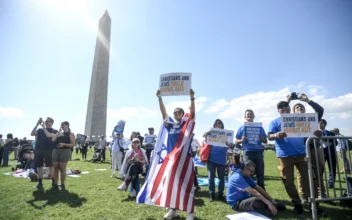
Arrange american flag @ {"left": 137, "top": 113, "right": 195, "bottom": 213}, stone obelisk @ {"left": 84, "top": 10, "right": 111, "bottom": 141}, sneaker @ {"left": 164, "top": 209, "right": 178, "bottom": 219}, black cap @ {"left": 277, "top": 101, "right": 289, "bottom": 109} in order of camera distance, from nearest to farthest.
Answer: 1. american flag @ {"left": 137, "top": 113, "right": 195, "bottom": 213}
2. sneaker @ {"left": 164, "top": 209, "right": 178, "bottom": 219}
3. black cap @ {"left": 277, "top": 101, "right": 289, "bottom": 109}
4. stone obelisk @ {"left": 84, "top": 10, "right": 111, "bottom": 141}

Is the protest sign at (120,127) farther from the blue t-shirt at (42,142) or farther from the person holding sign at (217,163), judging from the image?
the person holding sign at (217,163)

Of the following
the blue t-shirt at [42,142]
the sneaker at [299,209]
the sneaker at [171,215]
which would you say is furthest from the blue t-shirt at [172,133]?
the blue t-shirt at [42,142]

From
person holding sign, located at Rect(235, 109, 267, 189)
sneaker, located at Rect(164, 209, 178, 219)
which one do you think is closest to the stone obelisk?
person holding sign, located at Rect(235, 109, 267, 189)

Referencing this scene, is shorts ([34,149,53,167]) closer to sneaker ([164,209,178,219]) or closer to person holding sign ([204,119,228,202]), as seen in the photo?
sneaker ([164,209,178,219])

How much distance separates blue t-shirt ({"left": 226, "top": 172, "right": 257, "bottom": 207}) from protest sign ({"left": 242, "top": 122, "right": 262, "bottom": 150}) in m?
1.06

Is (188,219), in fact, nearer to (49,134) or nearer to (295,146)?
(295,146)

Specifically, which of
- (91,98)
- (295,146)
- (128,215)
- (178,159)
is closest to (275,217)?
(295,146)

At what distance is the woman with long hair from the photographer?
22.1ft

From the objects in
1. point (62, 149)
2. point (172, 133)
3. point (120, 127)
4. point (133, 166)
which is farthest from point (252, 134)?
point (120, 127)

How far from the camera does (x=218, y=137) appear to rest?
5.88 m

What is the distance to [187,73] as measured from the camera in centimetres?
436

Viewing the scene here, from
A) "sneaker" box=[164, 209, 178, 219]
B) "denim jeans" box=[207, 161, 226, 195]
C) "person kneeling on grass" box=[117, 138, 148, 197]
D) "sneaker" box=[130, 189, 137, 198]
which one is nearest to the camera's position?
"sneaker" box=[164, 209, 178, 219]

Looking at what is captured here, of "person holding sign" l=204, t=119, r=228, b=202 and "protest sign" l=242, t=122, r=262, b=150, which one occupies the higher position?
"protest sign" l=242, t=122, r=262, b=150

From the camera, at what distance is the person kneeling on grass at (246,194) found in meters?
4.13
